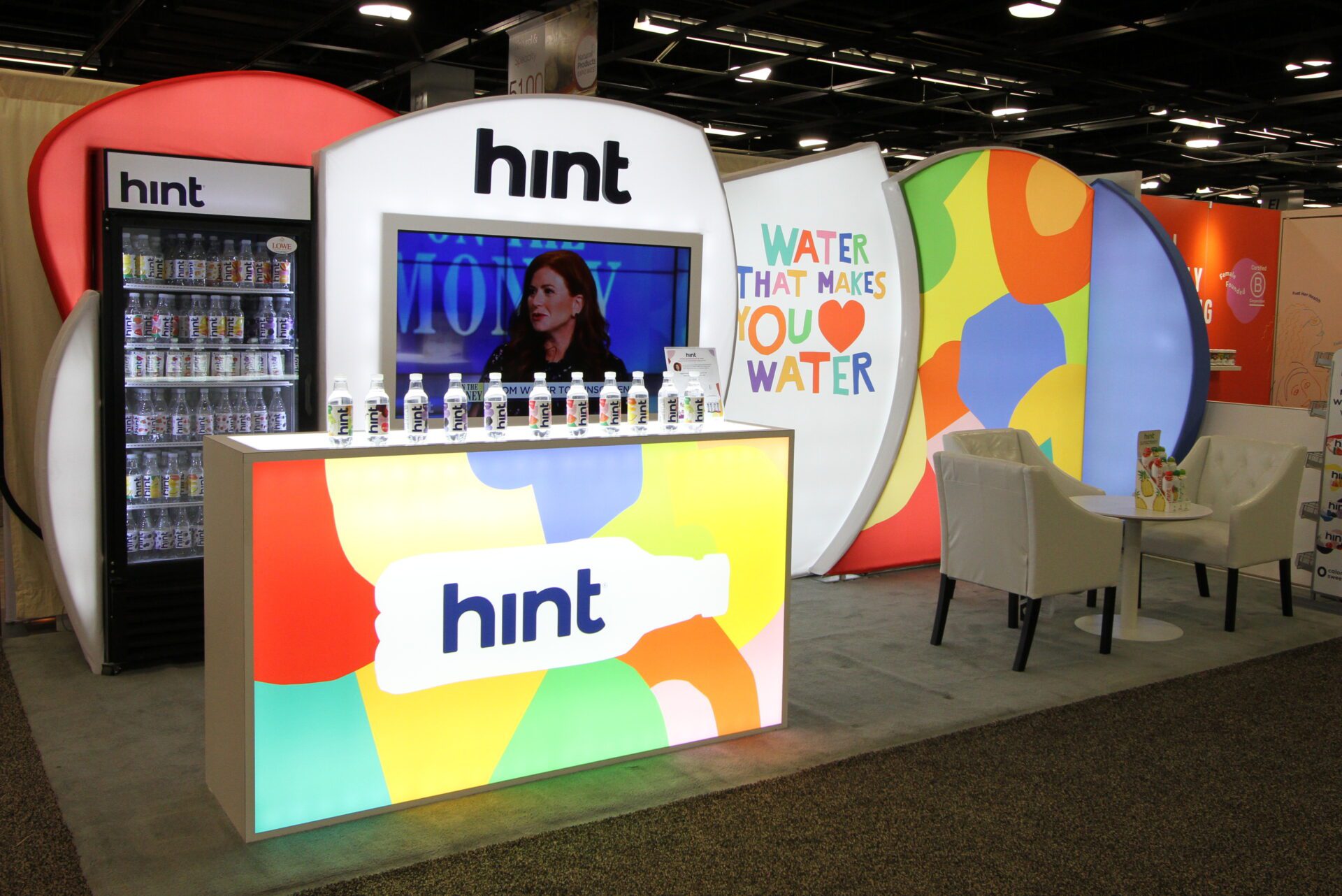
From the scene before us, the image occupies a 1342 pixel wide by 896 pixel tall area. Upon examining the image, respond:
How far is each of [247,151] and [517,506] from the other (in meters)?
2.37

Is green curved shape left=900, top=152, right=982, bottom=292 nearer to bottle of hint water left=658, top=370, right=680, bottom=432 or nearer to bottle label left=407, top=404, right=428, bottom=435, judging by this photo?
bottle of hint water left=658, top=370, right=680, bottom=432

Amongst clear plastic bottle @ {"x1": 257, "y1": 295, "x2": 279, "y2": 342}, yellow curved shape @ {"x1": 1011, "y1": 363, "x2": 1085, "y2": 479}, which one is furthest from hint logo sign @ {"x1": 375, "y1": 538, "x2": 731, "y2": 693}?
yellow curved shape @ {"x1": 1011, "y1": 363, "x2": 1085, "y2": 479}

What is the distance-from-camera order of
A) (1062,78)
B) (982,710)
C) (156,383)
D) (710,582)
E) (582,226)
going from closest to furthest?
1. (710,582)
2. (982,710)
3. (156,383)
4. (582,226)
5. (1062,78)

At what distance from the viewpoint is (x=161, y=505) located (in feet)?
14.5

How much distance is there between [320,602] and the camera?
9.57ft

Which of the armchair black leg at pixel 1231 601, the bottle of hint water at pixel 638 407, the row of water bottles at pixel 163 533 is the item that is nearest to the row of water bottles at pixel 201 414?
the row of water bottles at pixel 163 533

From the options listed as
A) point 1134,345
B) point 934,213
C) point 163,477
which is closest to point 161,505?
point 163,477

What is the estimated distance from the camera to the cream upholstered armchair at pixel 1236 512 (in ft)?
16.9

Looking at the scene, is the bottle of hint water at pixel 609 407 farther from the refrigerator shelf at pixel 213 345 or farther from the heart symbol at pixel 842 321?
the heart symbol at pixel 842 321

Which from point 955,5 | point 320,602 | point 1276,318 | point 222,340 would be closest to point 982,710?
point 320,602

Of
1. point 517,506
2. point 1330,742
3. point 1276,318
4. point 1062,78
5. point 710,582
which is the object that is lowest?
point 1330,742

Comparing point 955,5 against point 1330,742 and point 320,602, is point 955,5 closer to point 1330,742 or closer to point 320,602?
point 1330,742

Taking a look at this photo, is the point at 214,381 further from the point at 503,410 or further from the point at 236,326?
the point at 503,410

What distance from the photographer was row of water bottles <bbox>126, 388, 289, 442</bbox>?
14.3 feet
